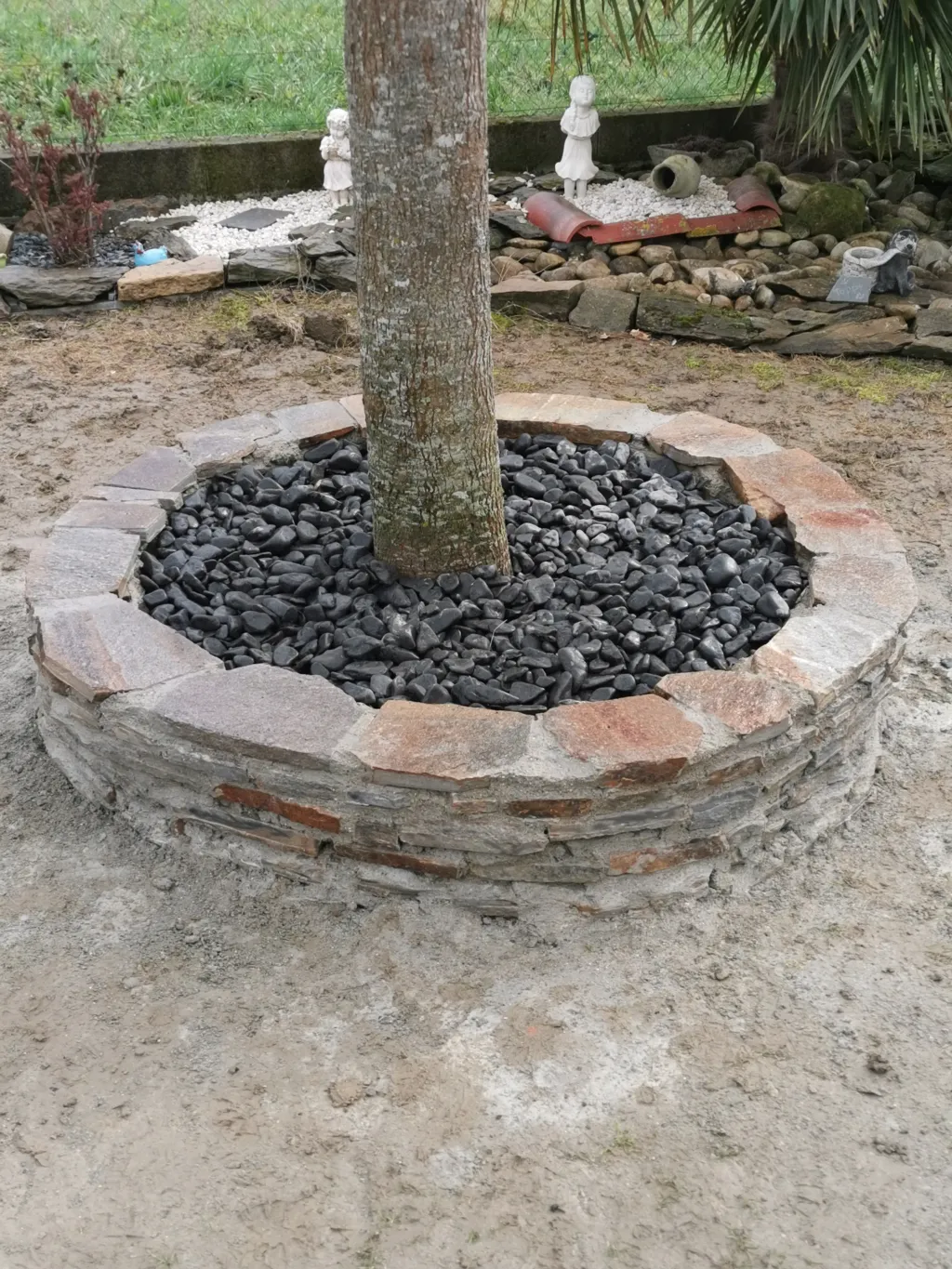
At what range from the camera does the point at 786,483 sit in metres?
3.69

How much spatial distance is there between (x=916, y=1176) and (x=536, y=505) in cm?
209

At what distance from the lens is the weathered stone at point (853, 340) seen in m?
5.79

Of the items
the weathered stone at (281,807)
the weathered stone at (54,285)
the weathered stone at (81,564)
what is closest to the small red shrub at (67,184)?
the weathered stone at (54,285)

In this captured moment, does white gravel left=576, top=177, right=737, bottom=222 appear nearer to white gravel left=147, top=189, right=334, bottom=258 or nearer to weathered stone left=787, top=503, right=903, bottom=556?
white gravel left=147, top=189, right=334, bottom=258

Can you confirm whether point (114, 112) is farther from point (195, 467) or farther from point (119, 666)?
point (119, 666)

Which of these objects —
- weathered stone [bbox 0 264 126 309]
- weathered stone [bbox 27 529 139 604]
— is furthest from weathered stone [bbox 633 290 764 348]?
weathered stone [bbox 27 529 139 604]

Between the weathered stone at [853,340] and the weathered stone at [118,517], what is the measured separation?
3527 millimetres

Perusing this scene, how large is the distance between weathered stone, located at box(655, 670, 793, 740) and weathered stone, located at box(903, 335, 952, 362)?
3527 mm

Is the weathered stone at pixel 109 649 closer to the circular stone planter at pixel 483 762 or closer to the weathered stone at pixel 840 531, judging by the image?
the circular stone planter at pixel 483 762

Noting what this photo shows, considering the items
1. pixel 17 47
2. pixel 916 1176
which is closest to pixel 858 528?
pixel 916 1176

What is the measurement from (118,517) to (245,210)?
182 inches

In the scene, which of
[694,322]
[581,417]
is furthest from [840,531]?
[694,322]

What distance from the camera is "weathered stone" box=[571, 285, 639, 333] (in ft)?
20.1

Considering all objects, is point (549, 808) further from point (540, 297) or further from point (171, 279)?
point (171, 279)
